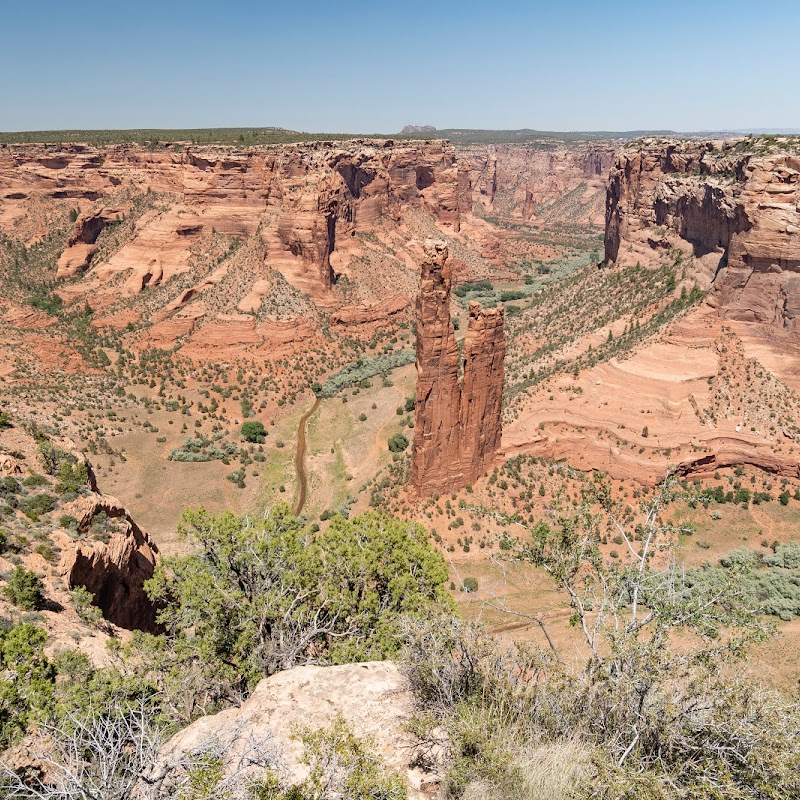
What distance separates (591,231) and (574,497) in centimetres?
13941

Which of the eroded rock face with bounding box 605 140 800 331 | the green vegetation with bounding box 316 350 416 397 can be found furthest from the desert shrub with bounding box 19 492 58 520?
the eroded rock face with bounding box 605 140 800 331

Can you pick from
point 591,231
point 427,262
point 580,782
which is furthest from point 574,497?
point 591,231

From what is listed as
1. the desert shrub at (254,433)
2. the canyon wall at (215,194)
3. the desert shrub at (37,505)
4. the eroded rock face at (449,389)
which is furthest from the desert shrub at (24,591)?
the canyon wall at (215,194)

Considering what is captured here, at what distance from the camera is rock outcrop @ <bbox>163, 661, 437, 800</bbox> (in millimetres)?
11703

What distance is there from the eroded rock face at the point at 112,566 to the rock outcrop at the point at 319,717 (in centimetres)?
1045

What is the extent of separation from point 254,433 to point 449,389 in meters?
24.5

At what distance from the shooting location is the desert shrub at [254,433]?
5228cm

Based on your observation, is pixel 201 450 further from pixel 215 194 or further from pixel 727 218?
pixel 727 218

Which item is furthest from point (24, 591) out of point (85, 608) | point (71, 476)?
point (71, 476)

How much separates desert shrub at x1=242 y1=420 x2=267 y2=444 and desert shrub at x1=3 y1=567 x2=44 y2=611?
34.1 metres

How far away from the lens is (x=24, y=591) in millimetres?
17703

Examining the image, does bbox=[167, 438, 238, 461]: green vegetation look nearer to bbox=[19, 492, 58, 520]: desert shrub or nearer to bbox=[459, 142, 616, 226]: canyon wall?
bbox=[19, 492, 58, 520]: desert shrub

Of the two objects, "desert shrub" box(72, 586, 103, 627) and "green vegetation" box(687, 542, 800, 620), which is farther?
"green vegetation" box(687, 542, 800, 620)

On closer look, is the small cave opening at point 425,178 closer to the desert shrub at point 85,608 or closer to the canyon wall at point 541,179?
the canyon wall at point 541,179
